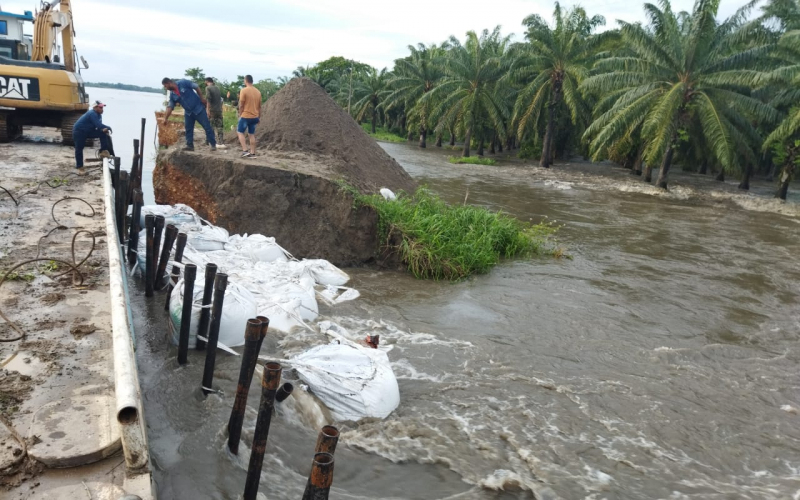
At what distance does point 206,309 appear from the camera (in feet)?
17.8

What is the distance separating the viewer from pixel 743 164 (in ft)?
84.1

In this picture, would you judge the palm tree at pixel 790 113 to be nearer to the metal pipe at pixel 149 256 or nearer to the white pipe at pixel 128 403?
the metal pipe at pixel 149 256

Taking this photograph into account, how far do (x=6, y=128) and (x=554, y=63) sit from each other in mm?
22592

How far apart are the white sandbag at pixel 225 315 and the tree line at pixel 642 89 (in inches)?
734

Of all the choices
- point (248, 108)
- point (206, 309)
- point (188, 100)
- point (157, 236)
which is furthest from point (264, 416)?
point (248, 108)

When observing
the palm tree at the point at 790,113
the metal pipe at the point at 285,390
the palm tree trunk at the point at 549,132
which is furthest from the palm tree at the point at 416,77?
the metal pipe at the point at 285,390

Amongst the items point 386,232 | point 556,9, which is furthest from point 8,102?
point 556,9

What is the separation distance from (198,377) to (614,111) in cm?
2125

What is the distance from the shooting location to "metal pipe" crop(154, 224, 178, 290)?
6.37 m

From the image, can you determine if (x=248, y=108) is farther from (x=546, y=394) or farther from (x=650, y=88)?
(x=650, y=88)

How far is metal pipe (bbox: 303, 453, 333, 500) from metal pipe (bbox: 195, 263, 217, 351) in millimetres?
2798

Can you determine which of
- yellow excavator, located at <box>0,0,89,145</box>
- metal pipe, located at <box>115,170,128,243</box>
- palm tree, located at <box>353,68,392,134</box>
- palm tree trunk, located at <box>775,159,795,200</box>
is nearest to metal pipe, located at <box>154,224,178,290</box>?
metal pipe, located at <box>115,170,128,243</box>

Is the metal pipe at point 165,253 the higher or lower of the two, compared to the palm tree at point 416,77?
lower

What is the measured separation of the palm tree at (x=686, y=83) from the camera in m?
20.2
